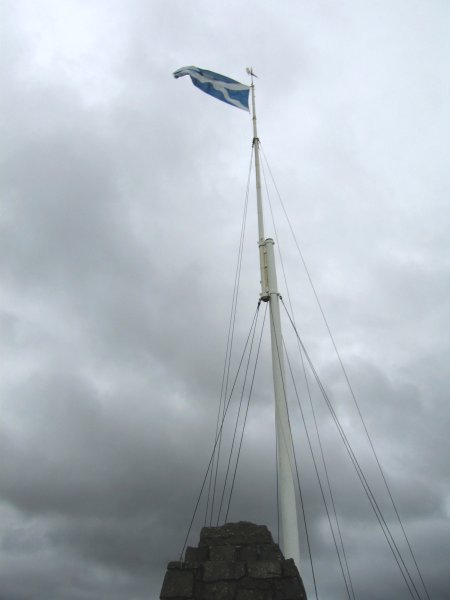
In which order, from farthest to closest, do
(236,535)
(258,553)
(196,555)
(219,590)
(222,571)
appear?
(236,535), (196,555), (258,553), (222,571), (219,590)

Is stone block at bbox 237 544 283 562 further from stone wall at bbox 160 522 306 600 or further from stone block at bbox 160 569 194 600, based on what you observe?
stone block at bbox 160 569 194 600

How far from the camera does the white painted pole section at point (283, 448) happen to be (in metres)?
14.5

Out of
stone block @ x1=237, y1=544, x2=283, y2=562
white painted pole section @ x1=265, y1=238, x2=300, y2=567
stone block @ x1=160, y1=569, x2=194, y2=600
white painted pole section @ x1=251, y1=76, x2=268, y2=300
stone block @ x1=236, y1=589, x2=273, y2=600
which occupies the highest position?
white painted pole section @ x1=251, y1=76, x2=268, y2=300

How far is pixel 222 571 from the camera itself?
10.6 m

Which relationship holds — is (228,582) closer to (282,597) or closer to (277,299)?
(282,597)

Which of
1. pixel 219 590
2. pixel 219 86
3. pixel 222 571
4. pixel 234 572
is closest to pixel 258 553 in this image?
pixel 234 572

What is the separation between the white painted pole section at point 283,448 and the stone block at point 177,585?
175 inches

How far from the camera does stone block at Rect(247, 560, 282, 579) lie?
10477 millimetres

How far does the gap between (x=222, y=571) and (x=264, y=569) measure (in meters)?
0.89

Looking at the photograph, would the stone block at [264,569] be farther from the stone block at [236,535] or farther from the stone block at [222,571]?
the stone block at [236,535]

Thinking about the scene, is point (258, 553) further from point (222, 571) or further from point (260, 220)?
point (260, 220)

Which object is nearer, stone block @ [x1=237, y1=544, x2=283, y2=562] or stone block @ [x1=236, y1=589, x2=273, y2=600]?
stone block @ [x1=236, y1=589, x2=273, y2=600]

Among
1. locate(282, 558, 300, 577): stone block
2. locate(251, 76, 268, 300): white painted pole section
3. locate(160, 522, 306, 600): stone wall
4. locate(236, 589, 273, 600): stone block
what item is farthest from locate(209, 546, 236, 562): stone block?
locate(251, 76, 268, 300): white painted pole section

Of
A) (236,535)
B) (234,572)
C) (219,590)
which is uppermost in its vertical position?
(236,535)
